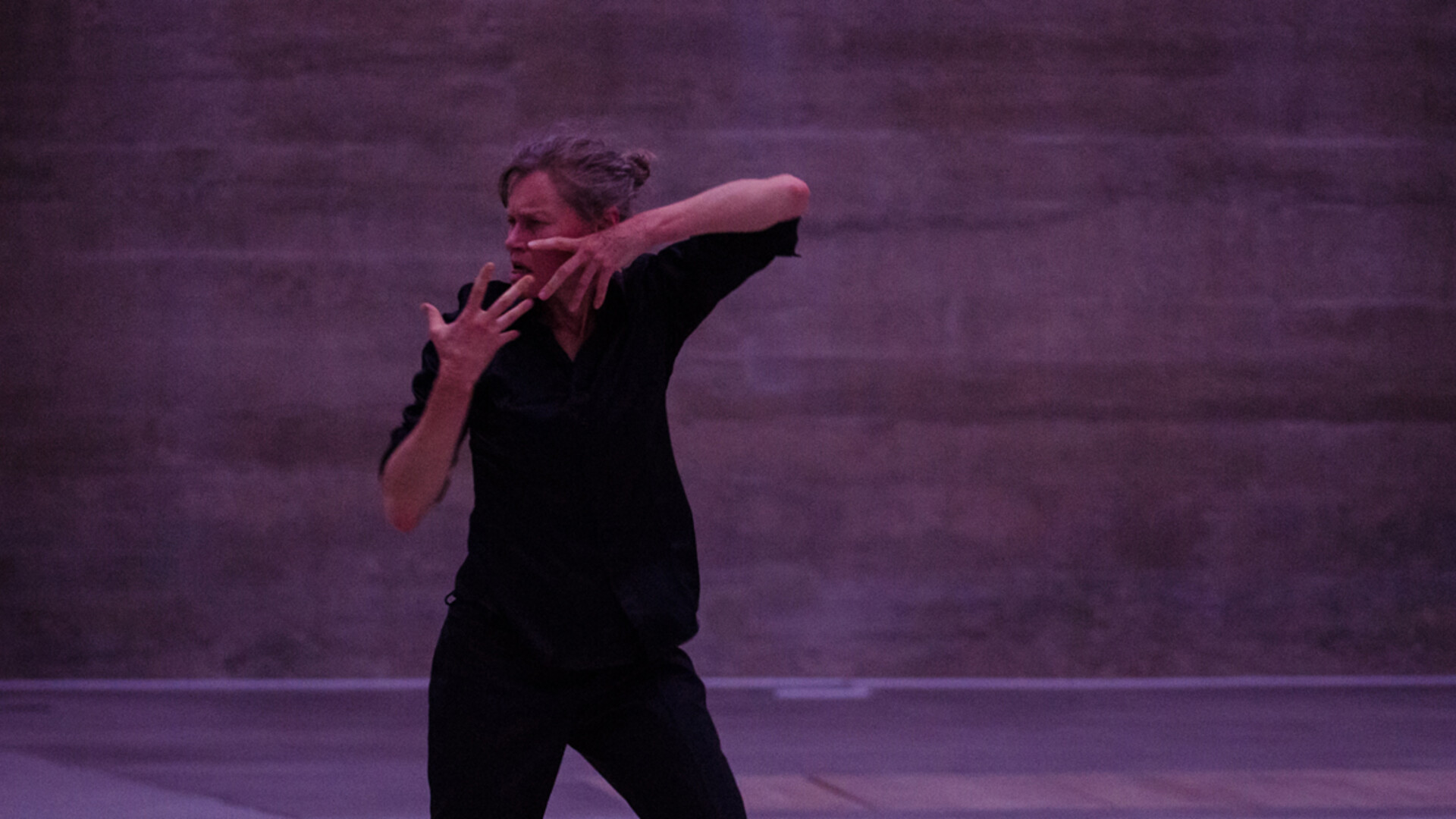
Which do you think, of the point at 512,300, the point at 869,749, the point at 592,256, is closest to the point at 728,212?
the point at 592,256

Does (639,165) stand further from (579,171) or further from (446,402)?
→ (446,402)

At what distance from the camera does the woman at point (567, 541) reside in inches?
69.6

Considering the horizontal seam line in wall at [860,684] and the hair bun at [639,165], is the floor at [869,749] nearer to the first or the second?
the horizontal seam line in wall at [860,684]

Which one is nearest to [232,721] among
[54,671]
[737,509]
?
[54,671]

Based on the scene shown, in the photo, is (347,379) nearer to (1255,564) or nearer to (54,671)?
(54,671)

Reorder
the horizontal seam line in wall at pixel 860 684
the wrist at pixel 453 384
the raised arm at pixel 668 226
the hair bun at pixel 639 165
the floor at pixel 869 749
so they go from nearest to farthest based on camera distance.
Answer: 1. the wrist at pixel 453 384
2. the raised arm at pixel 668 226
3. the hair bun at pixel 639 165
4. the floor at pixel 869 749
5. the horizontal seam line in wall at pixel 860 684

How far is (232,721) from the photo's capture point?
5.13 metres

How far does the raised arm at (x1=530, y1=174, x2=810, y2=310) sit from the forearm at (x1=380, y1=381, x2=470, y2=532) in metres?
0.19

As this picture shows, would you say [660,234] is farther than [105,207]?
No

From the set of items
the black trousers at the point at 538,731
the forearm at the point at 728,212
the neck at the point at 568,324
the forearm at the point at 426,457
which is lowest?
the black trousers at the point at 538,731

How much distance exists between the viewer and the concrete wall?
5840 millimetres

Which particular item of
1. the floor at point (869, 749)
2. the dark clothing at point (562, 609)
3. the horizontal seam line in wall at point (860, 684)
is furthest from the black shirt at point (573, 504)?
the horizontal seam line in wall at point (860, 684)

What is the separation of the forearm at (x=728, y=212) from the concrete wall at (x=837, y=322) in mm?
4022

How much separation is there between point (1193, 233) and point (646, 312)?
468cm
